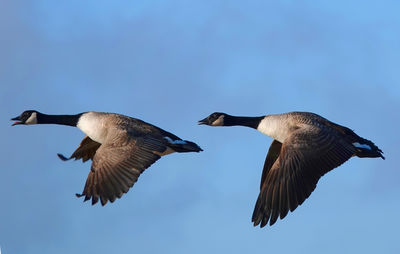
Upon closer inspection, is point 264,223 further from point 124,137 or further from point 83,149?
point 83,149

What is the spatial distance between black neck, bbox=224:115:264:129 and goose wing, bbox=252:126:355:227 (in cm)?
230

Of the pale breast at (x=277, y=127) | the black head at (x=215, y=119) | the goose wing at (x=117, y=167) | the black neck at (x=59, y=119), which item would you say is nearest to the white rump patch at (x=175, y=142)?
the goose wing at (x=117, y=167)

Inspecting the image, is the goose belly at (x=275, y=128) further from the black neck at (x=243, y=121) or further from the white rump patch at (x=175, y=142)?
the white rump patch at (x=175, y=142)

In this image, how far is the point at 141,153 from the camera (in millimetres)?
20766

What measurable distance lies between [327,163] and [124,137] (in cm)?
431

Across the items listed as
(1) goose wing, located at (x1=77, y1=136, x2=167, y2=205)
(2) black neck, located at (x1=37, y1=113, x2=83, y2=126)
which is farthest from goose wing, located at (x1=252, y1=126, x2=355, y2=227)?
(2) black neck, located at (x1=37, y1=113, x2=83, y2=126)

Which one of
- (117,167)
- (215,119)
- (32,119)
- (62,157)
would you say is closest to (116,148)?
(117,167)

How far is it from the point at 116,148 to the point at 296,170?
149 inches

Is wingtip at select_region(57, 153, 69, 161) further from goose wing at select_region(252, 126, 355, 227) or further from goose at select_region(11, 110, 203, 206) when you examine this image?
goose wing at select_region(252, 126, 355, 227)

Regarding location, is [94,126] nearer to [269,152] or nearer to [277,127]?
[269,152]

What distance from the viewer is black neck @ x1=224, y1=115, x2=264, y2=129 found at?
22.9 m

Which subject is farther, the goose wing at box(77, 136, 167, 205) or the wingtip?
the wingtip

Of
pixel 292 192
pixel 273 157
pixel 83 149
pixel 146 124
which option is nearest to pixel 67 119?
pixel 83 149

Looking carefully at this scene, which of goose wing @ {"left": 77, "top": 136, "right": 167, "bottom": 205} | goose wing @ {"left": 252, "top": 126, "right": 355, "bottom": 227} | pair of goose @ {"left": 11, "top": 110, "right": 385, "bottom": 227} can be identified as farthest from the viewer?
goose wing @ {"left": 77, "top": 136, "right": 167, "bottom": 205}
